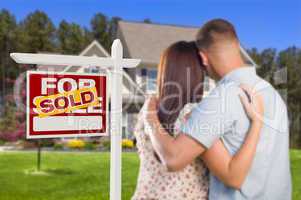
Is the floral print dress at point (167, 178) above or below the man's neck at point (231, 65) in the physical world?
below

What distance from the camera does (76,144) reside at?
6680 millimetres

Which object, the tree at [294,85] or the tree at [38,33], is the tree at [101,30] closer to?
the tree at [38,33]

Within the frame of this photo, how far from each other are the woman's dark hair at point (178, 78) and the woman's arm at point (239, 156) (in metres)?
0.14

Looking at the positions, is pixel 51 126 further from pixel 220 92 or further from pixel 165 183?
pixel 220 92

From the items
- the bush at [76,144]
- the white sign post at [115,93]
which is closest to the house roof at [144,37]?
the bush at [76,144]

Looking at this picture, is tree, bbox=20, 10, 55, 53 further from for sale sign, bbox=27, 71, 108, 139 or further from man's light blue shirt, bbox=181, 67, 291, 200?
man's light blue shirt, bbox=181, 67, 291, 200

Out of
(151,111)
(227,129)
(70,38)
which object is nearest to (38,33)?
(70,38)

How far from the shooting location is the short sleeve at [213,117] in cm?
108

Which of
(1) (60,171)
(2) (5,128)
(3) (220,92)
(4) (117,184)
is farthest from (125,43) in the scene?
(3) (220,92)

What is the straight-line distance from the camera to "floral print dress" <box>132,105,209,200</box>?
1.19 m

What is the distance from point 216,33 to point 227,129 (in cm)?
27

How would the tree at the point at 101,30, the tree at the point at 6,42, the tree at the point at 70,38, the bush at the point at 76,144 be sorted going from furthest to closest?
the tree at the point at 101,30, the tree at the point at 70,38, the tree at the point at 6,42, the bush at the point at 76,144

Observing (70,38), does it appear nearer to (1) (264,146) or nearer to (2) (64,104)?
(2) (64,104)

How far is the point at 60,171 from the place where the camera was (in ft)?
18.9
